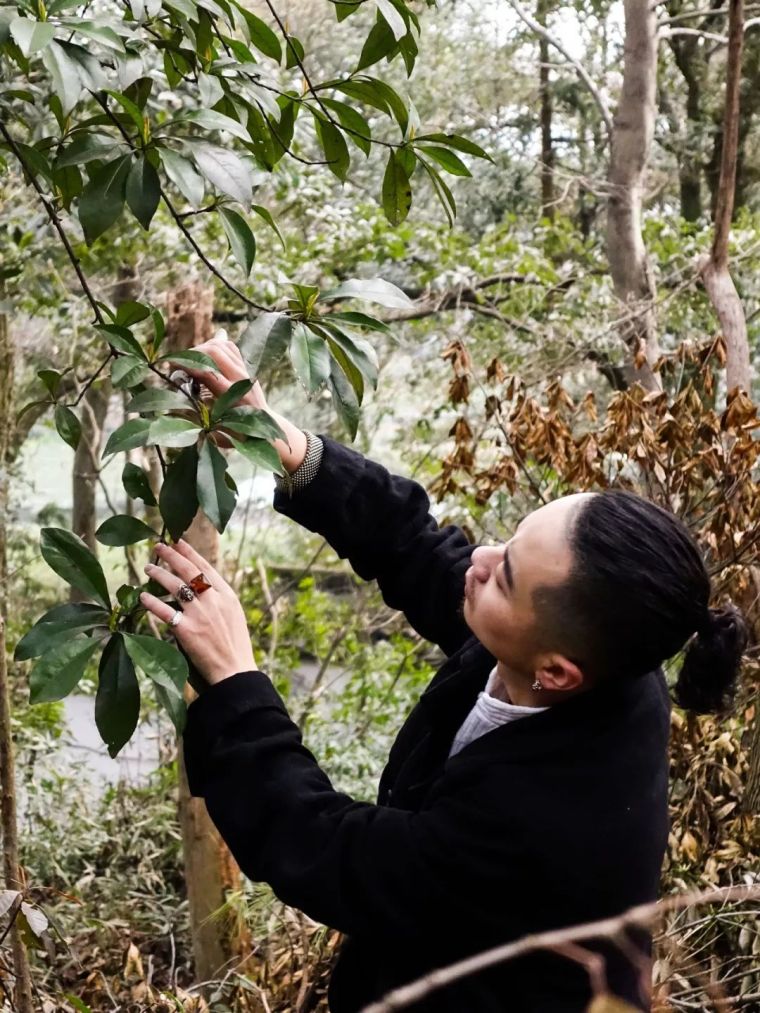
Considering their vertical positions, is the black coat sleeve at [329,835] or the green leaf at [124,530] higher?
the green leaf at [124,530]

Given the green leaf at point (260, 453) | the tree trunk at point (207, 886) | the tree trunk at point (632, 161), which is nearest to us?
the green leaf at point (260, 453)

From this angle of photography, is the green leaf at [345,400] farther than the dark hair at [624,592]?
Yes

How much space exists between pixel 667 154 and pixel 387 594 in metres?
6.34

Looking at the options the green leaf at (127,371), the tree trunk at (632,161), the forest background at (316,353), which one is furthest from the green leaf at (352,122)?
the tree trunk at (632,161)

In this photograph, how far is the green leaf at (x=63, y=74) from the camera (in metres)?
1.02

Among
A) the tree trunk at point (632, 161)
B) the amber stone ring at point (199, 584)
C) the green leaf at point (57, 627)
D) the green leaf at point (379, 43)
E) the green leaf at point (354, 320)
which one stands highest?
the tree trunk at point (632, 161)

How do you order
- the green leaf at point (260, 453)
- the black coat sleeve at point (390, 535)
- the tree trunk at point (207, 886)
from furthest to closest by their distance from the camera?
the tree trunk at point (207, 886), the black coat sleeve at point (390, 535), the green leaf at point (260, 453)

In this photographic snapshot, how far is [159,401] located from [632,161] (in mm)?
3803

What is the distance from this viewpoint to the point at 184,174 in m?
1.10

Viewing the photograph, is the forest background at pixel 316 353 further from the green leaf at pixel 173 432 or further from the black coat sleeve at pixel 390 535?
the black coat sleeve at pixel 390 535

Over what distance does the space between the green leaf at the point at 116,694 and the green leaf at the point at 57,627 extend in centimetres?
4

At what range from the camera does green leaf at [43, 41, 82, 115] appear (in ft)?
3.34

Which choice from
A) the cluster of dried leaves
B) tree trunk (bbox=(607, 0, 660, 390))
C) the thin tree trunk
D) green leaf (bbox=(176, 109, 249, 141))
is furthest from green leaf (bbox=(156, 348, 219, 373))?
tree trunk (bbox=(607, 0, 660, 390))

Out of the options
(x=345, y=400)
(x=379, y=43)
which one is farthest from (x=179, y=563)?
(x=379, y=43)
